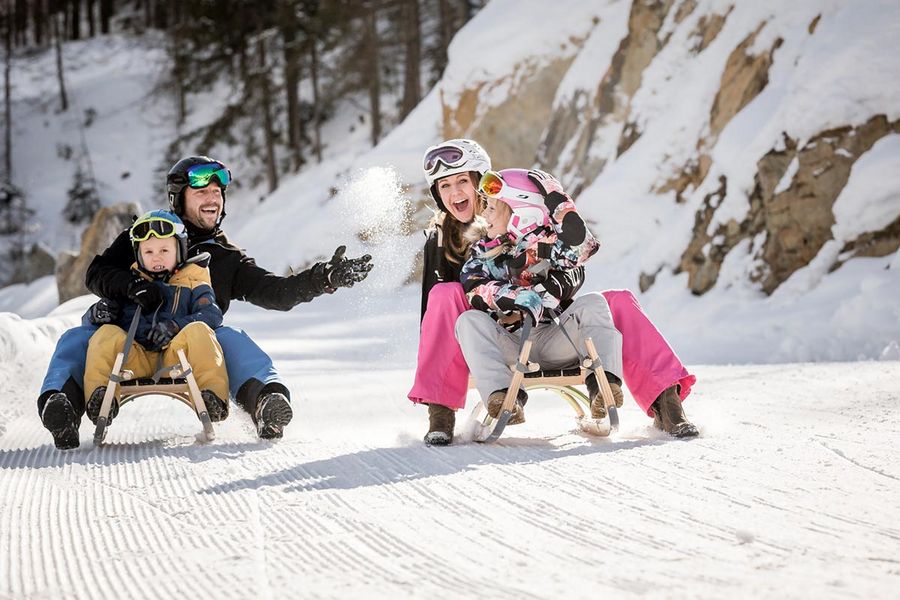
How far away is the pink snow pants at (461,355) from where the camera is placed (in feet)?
14.6

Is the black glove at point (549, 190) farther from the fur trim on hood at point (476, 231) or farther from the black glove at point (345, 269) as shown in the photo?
the black glove at point (345, 269)

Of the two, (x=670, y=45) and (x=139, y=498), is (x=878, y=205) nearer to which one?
(x=670, y=45)

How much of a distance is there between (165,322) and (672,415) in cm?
231

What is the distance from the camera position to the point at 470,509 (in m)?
3.01

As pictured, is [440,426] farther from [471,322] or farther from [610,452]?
[610,452]

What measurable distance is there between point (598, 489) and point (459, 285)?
5.22ft

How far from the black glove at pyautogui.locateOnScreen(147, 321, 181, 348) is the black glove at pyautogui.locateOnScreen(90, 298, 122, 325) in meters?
0.24

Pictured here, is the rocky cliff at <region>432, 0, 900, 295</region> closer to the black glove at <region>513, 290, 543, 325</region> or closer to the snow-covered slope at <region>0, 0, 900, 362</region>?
the snow-covered slope at <region>0, 0, 900, 362</region>

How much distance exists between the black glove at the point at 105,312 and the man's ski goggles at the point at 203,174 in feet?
2.69

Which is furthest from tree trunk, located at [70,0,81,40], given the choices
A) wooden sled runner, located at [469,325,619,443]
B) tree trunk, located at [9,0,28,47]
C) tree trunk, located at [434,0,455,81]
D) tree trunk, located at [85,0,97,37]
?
wooden sled runner, located at [469,325,619,443]

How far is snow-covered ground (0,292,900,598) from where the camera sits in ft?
7.49

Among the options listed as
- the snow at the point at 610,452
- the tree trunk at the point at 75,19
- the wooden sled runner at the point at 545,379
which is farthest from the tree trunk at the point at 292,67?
the tree trunk at the point at 75,19

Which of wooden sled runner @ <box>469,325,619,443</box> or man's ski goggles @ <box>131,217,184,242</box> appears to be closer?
wooden sled runner @ <box>469,325,619,443</box>

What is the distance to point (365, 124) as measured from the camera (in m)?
37.5
